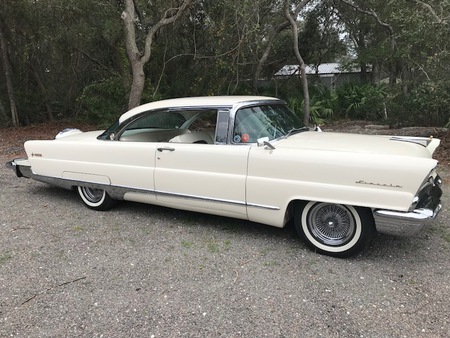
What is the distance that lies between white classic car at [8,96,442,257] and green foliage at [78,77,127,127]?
23.3ft

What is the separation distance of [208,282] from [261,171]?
1175mm

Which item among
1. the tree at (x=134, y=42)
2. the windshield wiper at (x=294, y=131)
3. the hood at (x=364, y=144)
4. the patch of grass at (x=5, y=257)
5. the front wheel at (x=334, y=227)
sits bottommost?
the patch of grass at (x=5, y=257)

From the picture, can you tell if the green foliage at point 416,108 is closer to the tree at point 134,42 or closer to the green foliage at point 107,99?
the tree at point 134,42

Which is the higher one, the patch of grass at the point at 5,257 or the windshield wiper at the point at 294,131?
the windshield wiper at the point at 294,131

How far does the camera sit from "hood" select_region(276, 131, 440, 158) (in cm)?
330

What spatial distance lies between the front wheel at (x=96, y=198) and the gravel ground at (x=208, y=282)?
39cm

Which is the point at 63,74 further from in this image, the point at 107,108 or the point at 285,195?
the point at 285,195

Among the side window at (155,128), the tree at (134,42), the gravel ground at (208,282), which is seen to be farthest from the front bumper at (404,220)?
the tree at (134,42)

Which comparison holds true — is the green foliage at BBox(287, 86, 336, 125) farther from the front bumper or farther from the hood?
the front bumper

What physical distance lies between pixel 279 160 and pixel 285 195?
13.5 inches

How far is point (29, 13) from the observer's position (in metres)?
10.6

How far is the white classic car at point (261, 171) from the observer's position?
3.09 metres

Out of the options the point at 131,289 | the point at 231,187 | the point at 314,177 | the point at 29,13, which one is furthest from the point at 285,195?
the point at 29,13

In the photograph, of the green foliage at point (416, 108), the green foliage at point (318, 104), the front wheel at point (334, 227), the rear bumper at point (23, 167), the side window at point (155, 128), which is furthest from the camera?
the green foliage at point (318, 104)
